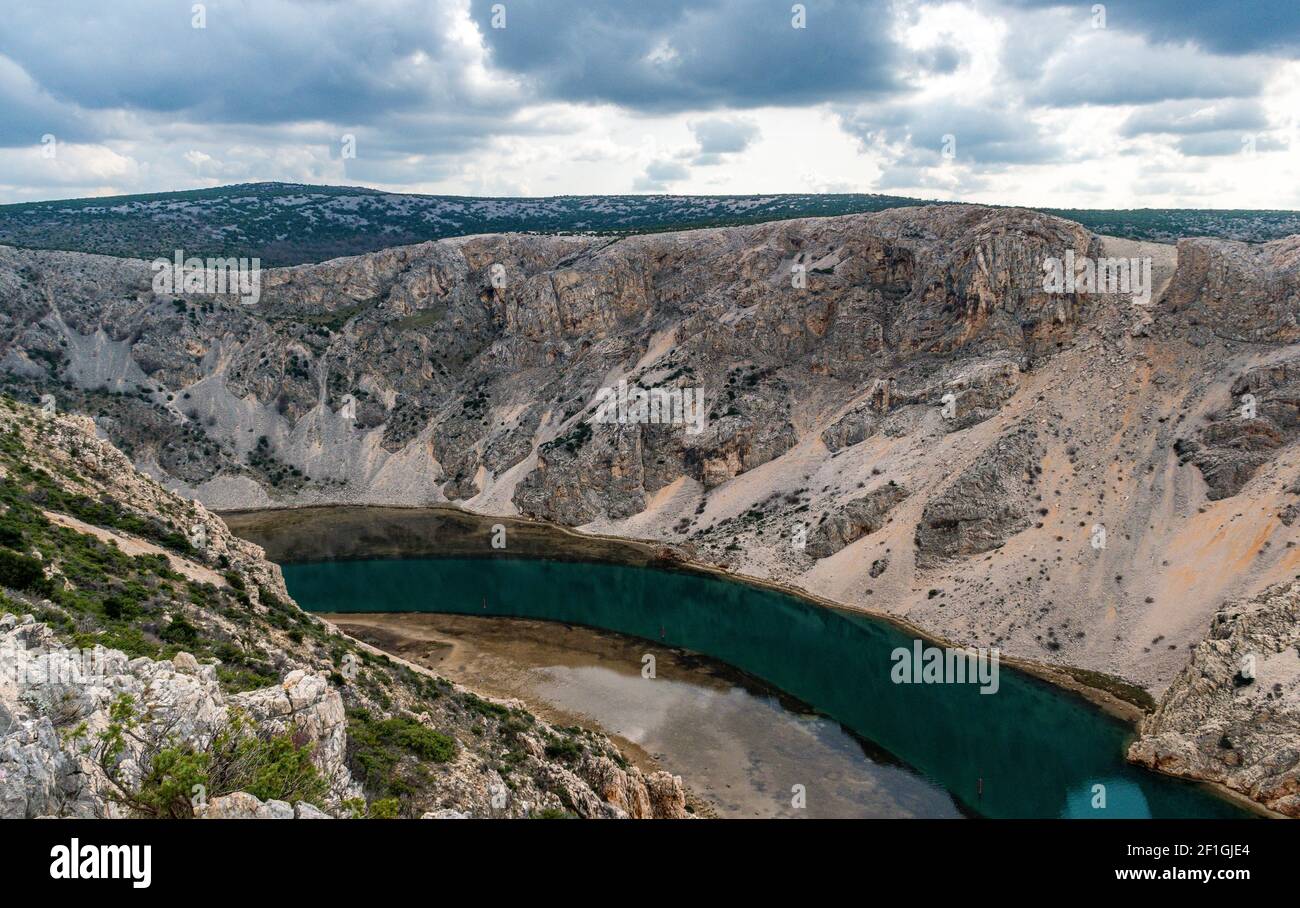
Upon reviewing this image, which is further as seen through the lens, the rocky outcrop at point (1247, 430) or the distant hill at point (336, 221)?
the distant hill at point (336, 221)

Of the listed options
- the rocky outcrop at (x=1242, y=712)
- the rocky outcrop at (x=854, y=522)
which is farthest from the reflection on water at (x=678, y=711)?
the rocky outcrop at (x=854, y=522)

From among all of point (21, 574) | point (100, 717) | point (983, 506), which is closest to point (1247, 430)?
point (983, 506)

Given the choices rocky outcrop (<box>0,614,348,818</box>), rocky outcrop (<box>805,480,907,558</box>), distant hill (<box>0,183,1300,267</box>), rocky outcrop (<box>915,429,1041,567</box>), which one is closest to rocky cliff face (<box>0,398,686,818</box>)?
rocky outcrop (<box>0,614,348,818</box>)

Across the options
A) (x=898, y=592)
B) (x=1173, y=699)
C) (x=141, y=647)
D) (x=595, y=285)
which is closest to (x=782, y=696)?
(x=898, y=592)

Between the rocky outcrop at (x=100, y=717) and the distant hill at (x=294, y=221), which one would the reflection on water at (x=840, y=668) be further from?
the distant hill at (x=294, y=221)

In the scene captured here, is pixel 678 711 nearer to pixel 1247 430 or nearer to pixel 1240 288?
pixel 1247 430

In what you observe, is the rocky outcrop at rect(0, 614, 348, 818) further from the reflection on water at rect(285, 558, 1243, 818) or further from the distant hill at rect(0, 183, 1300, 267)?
the distant hill at rect(0, 183, 1300, 267)
